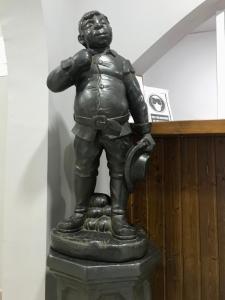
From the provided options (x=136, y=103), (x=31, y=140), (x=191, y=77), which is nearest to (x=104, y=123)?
(x=136, y=103)

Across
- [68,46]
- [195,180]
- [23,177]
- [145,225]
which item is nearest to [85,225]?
[23,177]

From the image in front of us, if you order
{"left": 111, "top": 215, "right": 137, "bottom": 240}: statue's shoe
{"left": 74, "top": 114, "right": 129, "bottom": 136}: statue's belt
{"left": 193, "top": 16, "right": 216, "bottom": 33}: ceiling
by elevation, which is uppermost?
{"left": 193, "top": 16, "right": 216, "bottom": 33}: ceiling

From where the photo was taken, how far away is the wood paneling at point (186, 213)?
1.40 metres

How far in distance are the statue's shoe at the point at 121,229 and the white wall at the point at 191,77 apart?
1.47 meters

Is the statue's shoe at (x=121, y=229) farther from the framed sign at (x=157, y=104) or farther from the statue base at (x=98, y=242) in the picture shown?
the framed sign at (x=157, y=104)

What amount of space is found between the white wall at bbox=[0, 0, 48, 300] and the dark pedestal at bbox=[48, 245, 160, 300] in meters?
Answer: 0.26

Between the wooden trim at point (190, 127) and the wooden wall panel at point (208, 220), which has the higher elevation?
the wooden trim at point (190, 127)

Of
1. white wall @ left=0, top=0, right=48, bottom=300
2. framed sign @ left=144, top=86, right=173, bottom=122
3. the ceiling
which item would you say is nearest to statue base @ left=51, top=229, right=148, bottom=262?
white wall @ left=0, top=0, right=48, bottom=300

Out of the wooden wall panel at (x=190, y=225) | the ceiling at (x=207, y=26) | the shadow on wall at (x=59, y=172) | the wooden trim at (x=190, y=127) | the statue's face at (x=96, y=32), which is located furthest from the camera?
the ceiling at (x=207, y=26)

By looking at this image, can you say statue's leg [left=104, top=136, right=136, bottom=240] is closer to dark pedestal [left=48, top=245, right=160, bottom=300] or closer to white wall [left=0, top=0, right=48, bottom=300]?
dark pedestal [left=48, top=245, right=160, bottom=300]

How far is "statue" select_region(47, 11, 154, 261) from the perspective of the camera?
1052mm

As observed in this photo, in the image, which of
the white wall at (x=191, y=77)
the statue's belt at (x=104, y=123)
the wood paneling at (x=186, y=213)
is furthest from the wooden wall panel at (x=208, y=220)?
the white wall at (x=191, y=77)

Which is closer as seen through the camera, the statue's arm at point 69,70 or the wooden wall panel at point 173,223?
the statue's arm at point 69,70

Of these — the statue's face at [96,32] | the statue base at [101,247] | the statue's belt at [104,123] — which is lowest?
the statue base at [101,247]
